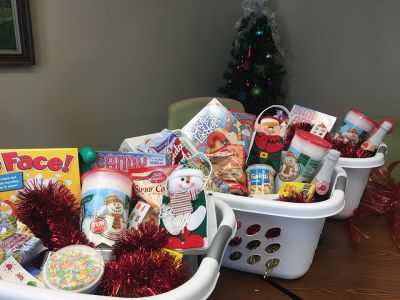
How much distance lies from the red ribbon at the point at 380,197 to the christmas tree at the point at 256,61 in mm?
1681

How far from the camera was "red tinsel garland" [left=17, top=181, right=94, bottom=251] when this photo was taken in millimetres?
587

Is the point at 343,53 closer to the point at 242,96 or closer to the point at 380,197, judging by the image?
the point at 242,96

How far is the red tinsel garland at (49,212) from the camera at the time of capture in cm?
59

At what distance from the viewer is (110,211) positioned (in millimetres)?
581

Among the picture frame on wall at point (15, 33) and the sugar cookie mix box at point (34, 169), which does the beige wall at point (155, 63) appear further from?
the sugar cookie mix box at point (34, 169)

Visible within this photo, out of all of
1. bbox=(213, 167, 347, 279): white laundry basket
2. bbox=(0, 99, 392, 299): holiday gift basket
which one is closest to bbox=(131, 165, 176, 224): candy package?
bbox=(0, 99, 392, 299): holiday gift basket

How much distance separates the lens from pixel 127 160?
0.75 meters

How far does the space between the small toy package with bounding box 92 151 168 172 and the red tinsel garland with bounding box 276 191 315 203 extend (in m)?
0.26

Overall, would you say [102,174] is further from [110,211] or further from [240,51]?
[240,51]

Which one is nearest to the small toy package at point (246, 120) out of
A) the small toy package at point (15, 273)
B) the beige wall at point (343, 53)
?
the small toy package at point (15, 273)

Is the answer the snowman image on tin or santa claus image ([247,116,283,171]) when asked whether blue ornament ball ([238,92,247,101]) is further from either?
the snowman image on tin

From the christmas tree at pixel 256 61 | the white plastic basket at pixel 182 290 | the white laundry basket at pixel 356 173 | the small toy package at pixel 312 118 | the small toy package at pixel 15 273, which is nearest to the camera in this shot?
the white plastic basket at pixel 182 290

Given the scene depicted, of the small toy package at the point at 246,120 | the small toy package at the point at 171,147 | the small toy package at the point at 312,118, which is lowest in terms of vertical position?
the small toy package at the point at 171,147

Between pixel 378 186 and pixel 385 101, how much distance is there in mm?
1751
